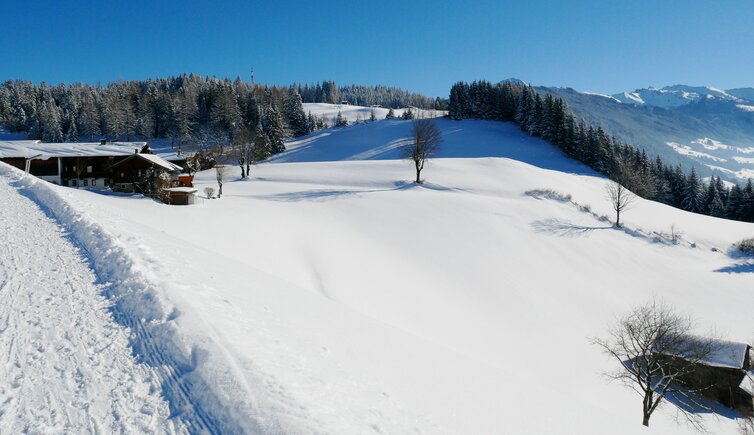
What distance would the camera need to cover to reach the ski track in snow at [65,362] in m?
4.56

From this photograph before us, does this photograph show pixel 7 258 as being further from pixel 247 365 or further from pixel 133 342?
pixel 247 365

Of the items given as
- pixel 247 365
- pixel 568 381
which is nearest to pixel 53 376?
pixel 247 365

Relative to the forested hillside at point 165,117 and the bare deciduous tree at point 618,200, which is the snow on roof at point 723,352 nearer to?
the bare deciduous tree at point 618,200

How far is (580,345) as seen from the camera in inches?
717

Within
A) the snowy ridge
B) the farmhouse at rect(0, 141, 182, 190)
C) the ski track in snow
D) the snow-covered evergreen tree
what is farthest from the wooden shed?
the snow-covered evergreen tree

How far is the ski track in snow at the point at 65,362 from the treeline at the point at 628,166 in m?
56.7

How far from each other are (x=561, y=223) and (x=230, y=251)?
28174 mm

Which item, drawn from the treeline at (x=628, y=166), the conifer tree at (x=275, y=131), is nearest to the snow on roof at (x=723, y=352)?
the treeline at (x=628, y=166)

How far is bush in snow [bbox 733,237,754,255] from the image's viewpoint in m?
33.6

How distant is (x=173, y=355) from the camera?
581 cm

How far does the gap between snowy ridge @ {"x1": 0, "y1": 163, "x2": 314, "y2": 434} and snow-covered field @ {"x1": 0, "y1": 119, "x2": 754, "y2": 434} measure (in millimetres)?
29

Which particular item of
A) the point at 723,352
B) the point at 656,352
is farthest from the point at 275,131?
the point at 723,352

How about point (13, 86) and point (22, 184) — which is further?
point (13, 86)

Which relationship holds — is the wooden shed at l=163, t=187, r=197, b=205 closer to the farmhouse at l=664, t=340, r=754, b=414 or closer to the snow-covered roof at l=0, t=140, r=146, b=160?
the snow-covered roof at l=0, t=140, r=146, b=160
